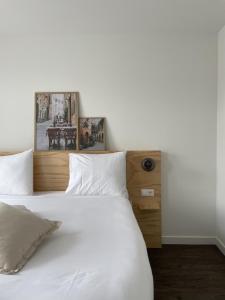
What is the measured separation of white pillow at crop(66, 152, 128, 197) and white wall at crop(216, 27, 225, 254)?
1040 millimetres

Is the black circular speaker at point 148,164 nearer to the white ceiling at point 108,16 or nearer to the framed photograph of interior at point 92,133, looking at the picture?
the framed photograph of interior at point 92,133

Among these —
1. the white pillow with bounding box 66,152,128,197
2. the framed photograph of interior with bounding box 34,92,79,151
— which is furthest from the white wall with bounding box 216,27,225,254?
the framed photograph of interior with bounding box 34,92,79,151

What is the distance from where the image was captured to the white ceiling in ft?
7.48

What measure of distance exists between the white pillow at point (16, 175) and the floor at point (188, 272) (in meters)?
1.45

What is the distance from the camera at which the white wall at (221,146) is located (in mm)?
2793

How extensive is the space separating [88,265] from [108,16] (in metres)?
2.20

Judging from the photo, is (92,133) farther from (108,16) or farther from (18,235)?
(18,235)

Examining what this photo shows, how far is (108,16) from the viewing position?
2510 mm

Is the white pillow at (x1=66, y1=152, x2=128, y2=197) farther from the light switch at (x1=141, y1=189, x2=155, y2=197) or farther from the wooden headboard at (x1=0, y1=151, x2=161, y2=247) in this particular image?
the light switch at (x1=141, y1=189, x2=155, y2=197)

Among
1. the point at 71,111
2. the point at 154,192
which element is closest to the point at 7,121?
the point at 71,111

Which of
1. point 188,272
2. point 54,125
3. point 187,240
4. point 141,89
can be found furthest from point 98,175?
point 187,240

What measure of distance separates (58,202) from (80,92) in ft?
4.21

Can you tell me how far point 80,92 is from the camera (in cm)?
298

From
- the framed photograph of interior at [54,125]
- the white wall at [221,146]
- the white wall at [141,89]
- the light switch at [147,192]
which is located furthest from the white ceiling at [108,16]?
the light switch at [147,192]
